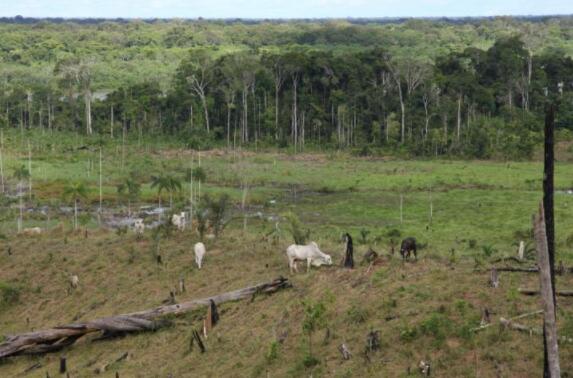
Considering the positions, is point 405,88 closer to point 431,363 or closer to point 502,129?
point 502,129

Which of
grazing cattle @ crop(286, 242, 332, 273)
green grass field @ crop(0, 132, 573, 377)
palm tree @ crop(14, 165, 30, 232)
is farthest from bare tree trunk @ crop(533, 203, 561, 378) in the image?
palm tree @ crop(14, 165, 30, 232)

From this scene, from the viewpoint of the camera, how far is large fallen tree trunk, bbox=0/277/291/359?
20094 millimetres

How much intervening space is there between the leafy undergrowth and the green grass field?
40 mm

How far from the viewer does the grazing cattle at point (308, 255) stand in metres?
21.0

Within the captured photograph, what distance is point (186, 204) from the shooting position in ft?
142

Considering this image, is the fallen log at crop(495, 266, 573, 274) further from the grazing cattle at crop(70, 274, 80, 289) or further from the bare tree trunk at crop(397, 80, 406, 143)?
the bare tree trunk at crop(397, 80, 406, 143)

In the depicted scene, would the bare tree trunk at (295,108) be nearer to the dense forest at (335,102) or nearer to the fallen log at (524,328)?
the dense forest at (335,102)

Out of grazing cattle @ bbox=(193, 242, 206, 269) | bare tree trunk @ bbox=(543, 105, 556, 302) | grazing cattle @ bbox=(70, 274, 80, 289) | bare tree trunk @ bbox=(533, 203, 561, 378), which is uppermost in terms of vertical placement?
bare tree trunk @ bbox=(543, 105, 556, 302)

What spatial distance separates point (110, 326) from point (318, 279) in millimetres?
5272

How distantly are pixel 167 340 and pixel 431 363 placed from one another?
24.8 ft

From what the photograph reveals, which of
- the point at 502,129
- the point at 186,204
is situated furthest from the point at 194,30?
the point at 186,204

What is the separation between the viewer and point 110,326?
2016 cm

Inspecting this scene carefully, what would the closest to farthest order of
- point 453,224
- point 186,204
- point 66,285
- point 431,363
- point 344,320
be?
point 431,363
point 344,320
point 66,285
point 453,224
point 186,204

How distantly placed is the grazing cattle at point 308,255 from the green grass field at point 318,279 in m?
0.39
